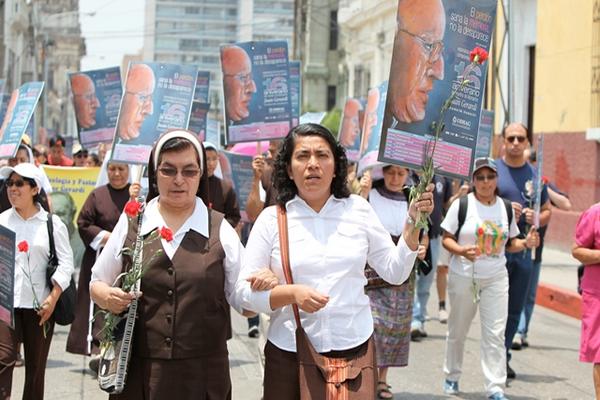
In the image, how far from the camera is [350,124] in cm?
1506

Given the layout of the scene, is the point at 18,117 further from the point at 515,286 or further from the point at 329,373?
Answer: the point at 329,373

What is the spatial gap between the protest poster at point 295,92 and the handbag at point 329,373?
6285 mm

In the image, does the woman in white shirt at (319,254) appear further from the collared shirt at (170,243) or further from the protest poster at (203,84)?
the protest poster at (203,84)

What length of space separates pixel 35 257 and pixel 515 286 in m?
3.97

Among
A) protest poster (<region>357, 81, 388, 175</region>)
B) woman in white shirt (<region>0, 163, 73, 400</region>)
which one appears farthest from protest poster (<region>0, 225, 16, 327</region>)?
protest poster (<region>357, 81, 388, 175</region>)

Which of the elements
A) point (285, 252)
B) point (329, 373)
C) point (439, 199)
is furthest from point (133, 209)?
point (439, 199)

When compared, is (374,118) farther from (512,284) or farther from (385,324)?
(385,324)

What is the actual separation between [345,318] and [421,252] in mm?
1581

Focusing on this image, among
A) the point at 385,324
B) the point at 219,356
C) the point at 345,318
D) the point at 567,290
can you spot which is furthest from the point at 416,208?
the point at 567,290

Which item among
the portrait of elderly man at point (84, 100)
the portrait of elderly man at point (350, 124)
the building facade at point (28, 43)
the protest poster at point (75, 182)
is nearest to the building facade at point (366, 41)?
the building facade at point (28, 43)

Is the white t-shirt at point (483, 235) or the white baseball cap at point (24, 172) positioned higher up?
the white baseball cap at point (24, 172)

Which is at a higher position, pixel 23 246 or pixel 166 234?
pixel 166 234

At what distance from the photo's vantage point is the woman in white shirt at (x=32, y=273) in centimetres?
673

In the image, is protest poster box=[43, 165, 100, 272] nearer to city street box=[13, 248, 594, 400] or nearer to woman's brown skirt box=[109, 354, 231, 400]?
city street box=[13, 248, 594, 400]
